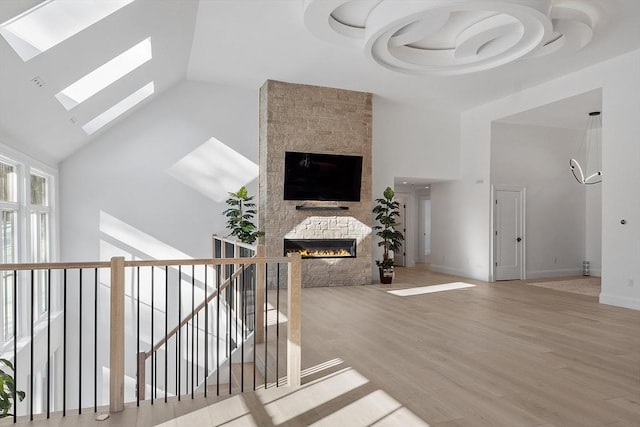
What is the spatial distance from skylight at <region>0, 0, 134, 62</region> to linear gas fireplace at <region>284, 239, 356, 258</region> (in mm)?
4772

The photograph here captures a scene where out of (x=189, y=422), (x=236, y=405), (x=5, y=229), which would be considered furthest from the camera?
(x=5, y=229)

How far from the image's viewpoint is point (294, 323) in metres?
3.45

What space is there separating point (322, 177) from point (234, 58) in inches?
103

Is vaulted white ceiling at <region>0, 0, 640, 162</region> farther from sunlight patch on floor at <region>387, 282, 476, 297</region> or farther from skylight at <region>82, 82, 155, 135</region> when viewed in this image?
sunlight patch on floor at <region>387, 282, 476, 297</region>

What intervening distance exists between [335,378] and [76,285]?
6068mm

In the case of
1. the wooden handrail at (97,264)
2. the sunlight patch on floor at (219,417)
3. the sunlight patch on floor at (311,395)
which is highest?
the wooden handrail at (97,264)

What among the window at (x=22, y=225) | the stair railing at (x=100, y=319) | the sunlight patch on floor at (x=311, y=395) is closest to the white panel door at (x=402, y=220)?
the stair railing at (x=100, y=319)

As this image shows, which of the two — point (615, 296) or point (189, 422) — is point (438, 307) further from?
point (189, 422)

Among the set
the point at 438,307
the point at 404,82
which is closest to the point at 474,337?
the point at 438,307

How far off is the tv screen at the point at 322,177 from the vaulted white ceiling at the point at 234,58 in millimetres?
1384

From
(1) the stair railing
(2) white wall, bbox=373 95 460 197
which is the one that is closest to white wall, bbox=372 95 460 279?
(2) white wall, bbox=373 95 460 197

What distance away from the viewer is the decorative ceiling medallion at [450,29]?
4.34m

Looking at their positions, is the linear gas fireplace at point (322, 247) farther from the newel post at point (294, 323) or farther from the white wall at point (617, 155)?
the newel post at point (294, 323)

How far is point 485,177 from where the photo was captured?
925cm
